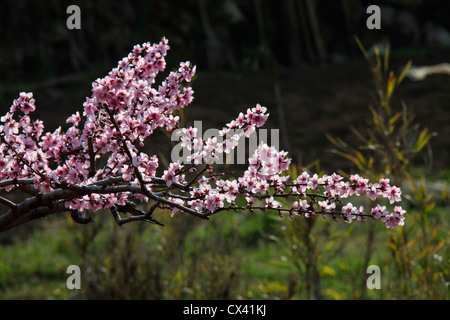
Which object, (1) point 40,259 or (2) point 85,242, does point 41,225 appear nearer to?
(1) point 40,259

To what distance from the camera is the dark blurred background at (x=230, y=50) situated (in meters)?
13.6

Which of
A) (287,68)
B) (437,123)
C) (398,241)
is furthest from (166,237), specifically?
(287,68)

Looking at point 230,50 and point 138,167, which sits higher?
point 230,50

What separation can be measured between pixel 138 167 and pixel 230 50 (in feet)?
51.4

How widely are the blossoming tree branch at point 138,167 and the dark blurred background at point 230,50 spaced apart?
10445 millimetres

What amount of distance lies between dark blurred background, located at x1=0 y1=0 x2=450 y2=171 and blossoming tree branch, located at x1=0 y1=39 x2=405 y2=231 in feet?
34.3

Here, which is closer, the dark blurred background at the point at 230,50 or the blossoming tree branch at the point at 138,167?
the blossoming tree branch at the point at 138,167

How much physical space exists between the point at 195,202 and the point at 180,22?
1500 centimetres

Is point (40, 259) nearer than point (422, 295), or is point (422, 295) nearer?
point (422, 295)

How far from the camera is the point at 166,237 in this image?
14.7 feet

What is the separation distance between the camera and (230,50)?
56.5 feet

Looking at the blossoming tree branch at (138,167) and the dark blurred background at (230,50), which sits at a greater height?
the dark blurred background at (230,50)

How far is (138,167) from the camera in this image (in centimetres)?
199

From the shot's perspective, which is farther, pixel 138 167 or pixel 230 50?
pixel 230 50
